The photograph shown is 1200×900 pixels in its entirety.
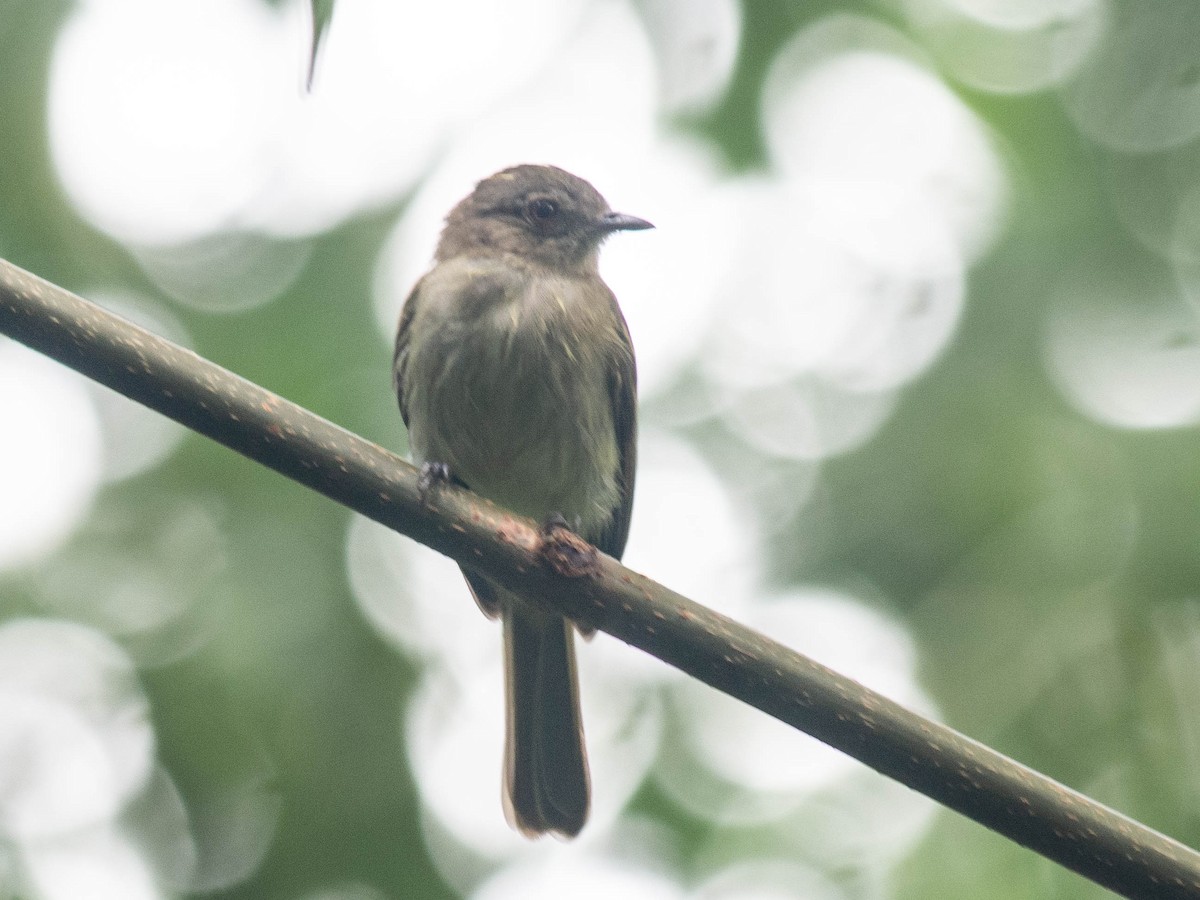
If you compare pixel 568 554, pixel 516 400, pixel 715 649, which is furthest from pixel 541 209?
pixel 715 649

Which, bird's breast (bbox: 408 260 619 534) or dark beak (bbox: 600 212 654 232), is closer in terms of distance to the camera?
bird's breast (bbox: 408 260 619 534)

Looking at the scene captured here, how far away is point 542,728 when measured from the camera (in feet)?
14.3

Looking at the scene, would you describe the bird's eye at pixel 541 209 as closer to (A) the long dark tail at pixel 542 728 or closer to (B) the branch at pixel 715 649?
(A) the long dark tail at pixel 542 728

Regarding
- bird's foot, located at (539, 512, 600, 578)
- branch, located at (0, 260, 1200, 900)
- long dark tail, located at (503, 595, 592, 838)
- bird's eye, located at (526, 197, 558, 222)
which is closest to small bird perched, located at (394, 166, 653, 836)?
long dark tail, located at (503, 595, 592, 838)

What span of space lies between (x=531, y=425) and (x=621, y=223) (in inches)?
52.4

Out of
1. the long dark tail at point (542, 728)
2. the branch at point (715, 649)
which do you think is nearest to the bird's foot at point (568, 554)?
the branch at point (715, 649)


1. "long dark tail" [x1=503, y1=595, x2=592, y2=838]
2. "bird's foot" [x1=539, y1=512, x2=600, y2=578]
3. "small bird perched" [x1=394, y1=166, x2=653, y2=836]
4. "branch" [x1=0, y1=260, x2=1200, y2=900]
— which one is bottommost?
"long dark tail" [x1=503, y1=595, x2=592, y2=838]

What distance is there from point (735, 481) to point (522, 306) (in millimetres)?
2280

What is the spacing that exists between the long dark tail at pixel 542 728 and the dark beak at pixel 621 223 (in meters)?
1.57

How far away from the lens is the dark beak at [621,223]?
5.33 metres

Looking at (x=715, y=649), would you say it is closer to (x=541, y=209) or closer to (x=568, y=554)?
(x=568, y=554)

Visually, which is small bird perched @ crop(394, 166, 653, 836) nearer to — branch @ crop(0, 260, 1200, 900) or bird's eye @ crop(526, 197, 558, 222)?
bird's eye @ crop(526, 197, 558, 222)

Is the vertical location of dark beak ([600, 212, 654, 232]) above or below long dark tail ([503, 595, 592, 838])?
above

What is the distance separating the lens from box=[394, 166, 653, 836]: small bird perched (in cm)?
428
